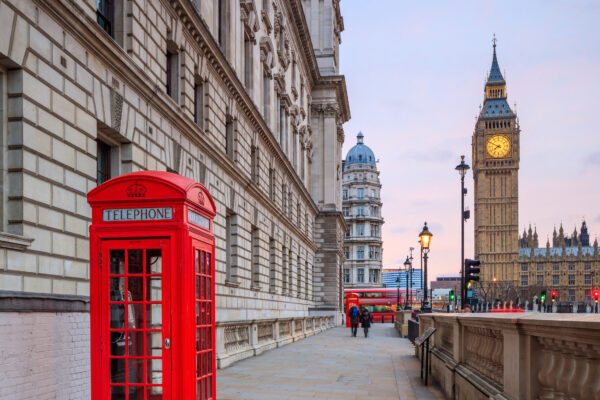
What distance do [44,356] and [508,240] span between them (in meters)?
166

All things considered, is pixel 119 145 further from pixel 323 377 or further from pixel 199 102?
pixel 323 377

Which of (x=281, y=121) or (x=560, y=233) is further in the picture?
(x=560, y=233)

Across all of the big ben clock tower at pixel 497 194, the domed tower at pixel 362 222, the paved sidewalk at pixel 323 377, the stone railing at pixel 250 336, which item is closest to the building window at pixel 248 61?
the stone railing at pixel 250 336

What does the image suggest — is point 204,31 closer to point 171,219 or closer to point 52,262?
point 52,262

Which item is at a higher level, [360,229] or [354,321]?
[360,229]

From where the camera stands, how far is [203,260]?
24.2ft

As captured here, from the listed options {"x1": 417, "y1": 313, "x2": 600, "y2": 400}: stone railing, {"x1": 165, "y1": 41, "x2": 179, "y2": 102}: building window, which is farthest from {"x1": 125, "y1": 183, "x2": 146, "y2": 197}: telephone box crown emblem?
{"x1": 165, "y1": 41, "x2": 179, "y2": 102}: building window

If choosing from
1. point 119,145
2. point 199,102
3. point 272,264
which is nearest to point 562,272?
point 272,264

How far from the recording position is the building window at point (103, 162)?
12430 mm

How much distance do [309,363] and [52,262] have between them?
1116cm

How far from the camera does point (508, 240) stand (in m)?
165

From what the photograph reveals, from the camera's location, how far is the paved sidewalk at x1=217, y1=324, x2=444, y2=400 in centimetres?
1306

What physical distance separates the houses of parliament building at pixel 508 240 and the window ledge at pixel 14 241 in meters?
159

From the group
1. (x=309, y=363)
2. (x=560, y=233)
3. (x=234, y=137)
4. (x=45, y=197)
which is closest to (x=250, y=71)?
(x=234, y=137)
